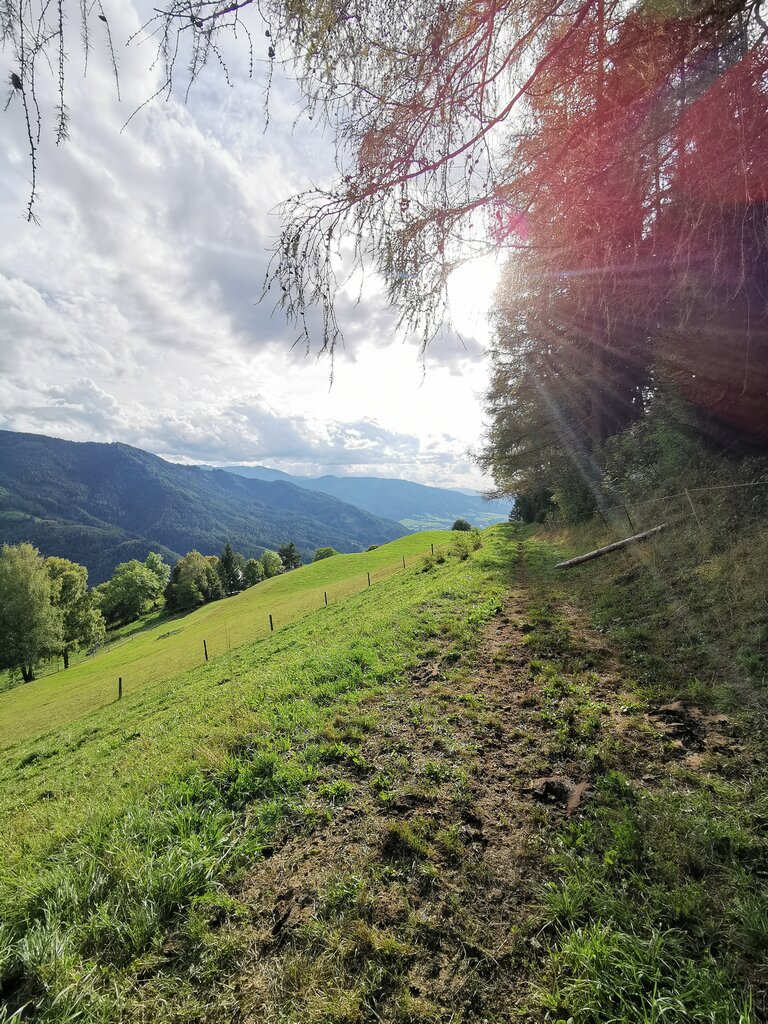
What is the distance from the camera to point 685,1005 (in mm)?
1965

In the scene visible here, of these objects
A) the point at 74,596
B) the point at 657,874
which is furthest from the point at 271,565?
the point at 657,874

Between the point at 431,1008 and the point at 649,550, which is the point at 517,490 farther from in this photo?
the point at 431,1008

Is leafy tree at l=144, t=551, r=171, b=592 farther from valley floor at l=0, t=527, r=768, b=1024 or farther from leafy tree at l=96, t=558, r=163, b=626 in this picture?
valley floor at l=0, t=527, r=768, b=1024

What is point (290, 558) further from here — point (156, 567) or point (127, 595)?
point (156, 567)

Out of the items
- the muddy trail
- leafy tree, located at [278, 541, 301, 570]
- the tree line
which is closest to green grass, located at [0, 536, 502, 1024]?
the muddy trail

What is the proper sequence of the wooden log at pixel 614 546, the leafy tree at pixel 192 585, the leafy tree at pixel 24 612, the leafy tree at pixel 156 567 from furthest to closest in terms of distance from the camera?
the leafy tree at pixel 156 567 → the leafy tree at pixel 192 585 → the leafy tree at pixel 24 612 → the wooden log at pixel 614 546

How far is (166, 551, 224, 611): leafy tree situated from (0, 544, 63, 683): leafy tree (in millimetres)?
28286

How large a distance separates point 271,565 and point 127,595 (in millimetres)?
27966

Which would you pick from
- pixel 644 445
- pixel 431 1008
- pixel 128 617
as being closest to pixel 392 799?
pixel 431 1008

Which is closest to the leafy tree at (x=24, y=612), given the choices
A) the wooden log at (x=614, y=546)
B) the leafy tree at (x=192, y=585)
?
the leafy tree at (x=192, y=585)

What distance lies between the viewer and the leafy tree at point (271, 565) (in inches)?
3420

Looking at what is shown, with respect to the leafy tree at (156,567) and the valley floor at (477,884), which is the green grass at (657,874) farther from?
the leafy tree at (156,567)

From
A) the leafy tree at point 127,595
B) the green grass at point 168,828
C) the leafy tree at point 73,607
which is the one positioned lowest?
the leafy tree at point 127,595

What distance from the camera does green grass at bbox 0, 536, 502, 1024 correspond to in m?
2.53
